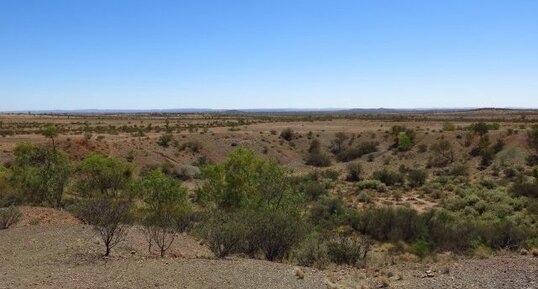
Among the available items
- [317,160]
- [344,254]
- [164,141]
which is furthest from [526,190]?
[164,141]

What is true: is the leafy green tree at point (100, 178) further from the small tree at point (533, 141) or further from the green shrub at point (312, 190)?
the small tree at point (533, 141)

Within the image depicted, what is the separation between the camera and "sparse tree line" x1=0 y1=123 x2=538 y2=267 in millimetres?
16891

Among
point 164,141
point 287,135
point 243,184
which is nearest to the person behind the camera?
point 243,184

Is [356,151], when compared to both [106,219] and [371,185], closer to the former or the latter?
[371,185]

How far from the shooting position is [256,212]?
1892 centimetres

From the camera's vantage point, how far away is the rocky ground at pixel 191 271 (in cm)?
1254

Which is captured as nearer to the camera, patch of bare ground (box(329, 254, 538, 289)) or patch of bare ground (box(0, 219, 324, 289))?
patch of bare ground (box(0, 219, 324, 289))

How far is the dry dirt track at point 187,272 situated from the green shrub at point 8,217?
2579 millimetres

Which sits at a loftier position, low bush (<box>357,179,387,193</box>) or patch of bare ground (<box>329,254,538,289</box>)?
patch of bare ground (<box>329,254,538,289</box>)

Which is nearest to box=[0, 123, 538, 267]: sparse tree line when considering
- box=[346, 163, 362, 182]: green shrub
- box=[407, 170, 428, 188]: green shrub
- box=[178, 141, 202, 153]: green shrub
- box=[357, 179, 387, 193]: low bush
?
box=[357, 179, 387, 193]: low bush

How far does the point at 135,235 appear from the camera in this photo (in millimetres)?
18375

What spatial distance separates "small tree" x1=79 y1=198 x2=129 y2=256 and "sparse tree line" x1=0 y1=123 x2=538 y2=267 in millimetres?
45

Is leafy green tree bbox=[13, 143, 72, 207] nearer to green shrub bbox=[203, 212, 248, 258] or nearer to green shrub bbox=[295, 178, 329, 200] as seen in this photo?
green shrub bbox=[203, 212, 248, 258]

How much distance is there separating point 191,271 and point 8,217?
957 centimetres
